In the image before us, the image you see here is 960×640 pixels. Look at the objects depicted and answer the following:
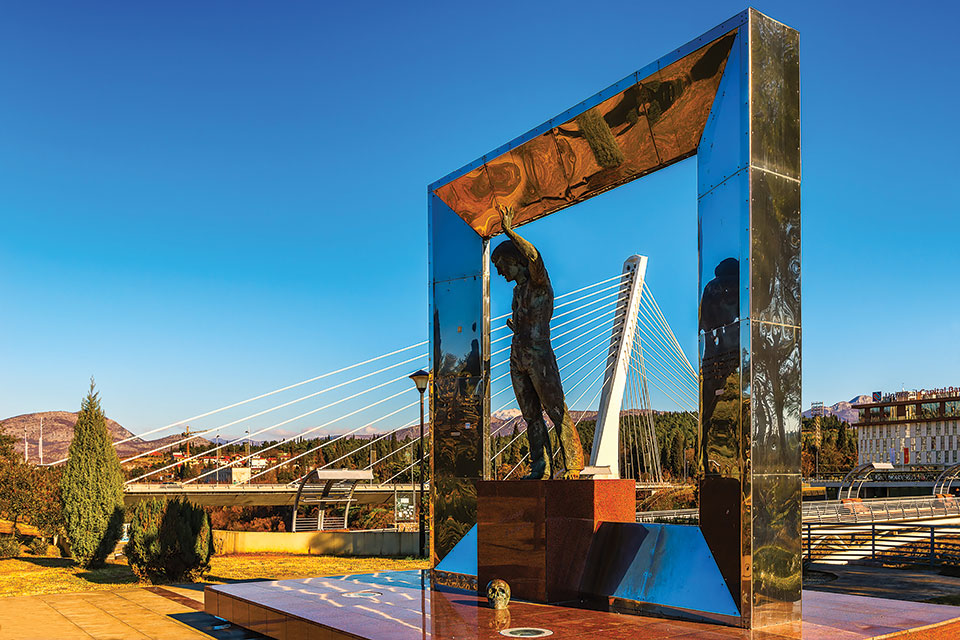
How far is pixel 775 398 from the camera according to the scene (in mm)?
6484

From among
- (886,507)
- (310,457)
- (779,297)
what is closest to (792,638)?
(779,297)

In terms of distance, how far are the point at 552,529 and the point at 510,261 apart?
301 centimetres

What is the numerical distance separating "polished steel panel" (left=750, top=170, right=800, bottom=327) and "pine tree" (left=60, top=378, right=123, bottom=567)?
1526cm

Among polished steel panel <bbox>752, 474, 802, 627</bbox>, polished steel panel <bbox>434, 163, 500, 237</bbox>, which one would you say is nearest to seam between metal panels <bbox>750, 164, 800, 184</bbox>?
polished steel panel <bbox>752, 474, 802, 627</bbox>

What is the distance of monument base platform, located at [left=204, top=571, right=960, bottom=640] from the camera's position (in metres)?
6.16

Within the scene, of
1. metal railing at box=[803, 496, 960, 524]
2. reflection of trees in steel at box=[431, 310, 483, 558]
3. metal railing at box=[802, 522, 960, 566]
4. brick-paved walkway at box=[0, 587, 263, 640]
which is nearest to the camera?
brick-paved walkway at box=[0, 587, 263, 640]

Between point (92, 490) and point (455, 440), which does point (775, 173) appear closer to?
point (455, 440)

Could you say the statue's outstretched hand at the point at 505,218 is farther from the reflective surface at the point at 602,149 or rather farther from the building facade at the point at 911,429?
the building facade at the point at 911,429

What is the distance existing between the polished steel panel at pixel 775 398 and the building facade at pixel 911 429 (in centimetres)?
8915

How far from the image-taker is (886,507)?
27188 millimetres

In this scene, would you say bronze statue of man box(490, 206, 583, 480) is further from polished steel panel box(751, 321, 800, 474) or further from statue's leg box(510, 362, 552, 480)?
polished steel panel box(751, 321, 800, 474)

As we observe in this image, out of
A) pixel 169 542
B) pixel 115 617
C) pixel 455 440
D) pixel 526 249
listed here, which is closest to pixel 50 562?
pixel 169 542

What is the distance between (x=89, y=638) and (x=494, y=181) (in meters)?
6.72

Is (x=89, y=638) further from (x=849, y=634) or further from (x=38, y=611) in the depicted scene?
(x=849, y=634)
